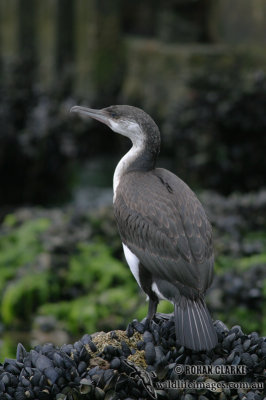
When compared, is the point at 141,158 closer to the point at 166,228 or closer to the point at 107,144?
the point at 166,228

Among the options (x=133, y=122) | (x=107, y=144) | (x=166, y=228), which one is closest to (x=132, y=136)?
(x=133, y=122)

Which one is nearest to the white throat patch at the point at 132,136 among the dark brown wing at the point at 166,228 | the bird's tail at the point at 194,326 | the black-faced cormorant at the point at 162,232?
the black-faced cormorant at the point at 162,232

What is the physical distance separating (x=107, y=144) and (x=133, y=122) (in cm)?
811

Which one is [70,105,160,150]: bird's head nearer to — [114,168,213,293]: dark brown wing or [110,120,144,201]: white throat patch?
[110,120,144,201]: white throat patch

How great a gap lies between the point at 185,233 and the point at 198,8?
26.8 feet

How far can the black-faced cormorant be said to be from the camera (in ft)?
12.4

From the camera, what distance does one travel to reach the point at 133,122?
4246 millimetres

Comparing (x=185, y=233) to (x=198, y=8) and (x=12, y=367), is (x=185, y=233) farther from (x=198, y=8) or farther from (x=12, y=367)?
(x=198, y=8)

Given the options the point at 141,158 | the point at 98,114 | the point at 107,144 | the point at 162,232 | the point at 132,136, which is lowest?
the point at 107,144

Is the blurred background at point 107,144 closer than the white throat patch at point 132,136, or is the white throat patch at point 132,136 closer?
the white throat patch at point 132,136

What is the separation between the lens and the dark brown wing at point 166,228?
386 cm

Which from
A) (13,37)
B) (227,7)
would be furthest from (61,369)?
(13,37)

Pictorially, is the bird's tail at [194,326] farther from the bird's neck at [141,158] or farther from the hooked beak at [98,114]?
the hooked beak at [98,114]

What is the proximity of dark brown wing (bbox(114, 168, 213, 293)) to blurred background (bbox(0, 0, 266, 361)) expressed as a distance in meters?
2.04
